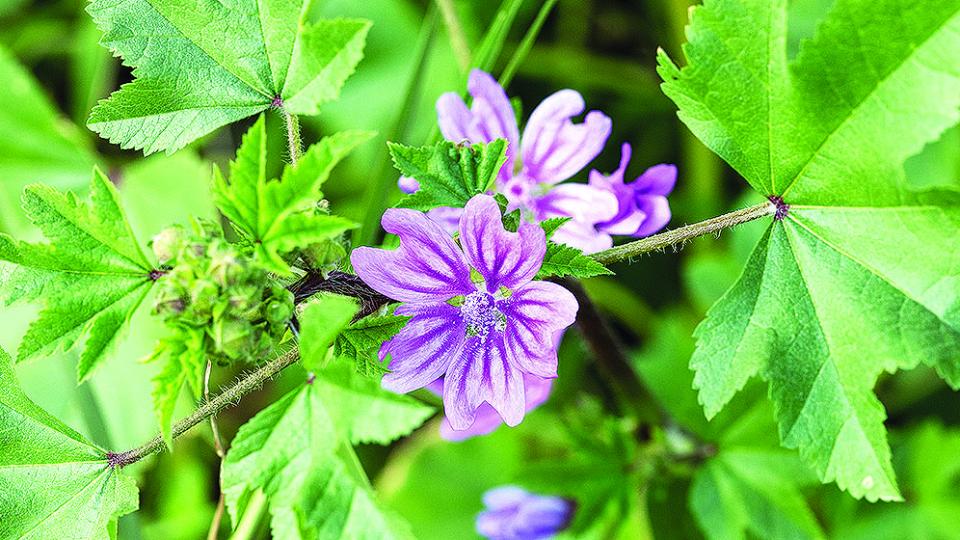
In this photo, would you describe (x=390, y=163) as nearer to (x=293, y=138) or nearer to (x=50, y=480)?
(x=293, y=138)

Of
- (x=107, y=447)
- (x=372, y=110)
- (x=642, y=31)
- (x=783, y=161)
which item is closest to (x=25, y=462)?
(x=107, y=447)

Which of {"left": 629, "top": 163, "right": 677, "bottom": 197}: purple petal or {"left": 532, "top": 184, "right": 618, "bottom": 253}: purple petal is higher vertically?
{"left": 629, "top": 163, "right": 677, "bottom": 197}: purple petal

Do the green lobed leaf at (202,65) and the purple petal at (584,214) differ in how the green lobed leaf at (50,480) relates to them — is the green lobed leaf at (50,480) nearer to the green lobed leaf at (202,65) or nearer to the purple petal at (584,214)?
the green lobed leaf at (202,65)

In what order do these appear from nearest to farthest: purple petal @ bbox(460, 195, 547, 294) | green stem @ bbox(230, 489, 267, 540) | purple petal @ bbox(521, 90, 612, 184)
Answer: purple petal @ bbox(460, 195, 547, 294), purple petal @ bbox(521, 90, 612, 184), green stem @ bbox(230, 489, 267, 540)

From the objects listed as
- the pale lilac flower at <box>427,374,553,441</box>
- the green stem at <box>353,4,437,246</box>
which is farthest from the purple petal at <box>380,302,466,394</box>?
the green stem at <box>353,4,437,246</box>

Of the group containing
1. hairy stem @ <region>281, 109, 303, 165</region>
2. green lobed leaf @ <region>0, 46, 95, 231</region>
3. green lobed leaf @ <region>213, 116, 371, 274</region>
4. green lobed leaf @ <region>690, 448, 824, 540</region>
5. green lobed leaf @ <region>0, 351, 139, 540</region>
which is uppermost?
green lobed leaf @ <region>213, 116, 371, 274</region>

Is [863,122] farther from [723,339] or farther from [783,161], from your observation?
[723,339]

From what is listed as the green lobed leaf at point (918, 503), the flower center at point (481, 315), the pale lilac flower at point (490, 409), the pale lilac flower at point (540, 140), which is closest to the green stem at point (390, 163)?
the pale lilac flower at point (490, 409)

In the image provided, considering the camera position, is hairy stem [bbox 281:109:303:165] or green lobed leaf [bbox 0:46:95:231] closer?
hairy stem [bbox 281:109:303:165]

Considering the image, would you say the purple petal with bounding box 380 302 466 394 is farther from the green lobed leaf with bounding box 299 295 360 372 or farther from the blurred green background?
the blurred green background
